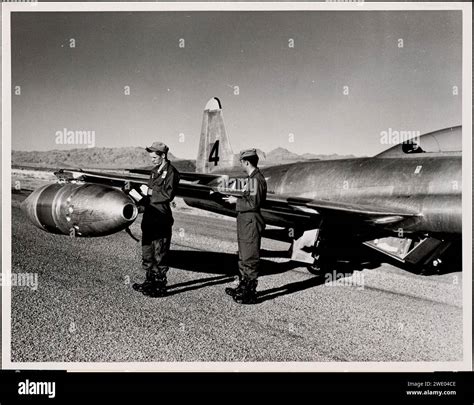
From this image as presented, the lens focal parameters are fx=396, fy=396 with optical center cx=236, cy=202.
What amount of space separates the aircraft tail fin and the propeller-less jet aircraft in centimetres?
341

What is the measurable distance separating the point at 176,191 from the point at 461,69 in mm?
4398

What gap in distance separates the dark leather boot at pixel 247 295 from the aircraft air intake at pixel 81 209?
1677 millimetres

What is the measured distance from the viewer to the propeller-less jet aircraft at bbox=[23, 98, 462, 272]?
502cm

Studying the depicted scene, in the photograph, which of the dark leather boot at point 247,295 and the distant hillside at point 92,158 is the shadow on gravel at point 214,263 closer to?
the dark leather boot at point 247,295

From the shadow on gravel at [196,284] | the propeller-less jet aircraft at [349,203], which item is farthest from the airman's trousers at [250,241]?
the shadow on gravel at [196,284]

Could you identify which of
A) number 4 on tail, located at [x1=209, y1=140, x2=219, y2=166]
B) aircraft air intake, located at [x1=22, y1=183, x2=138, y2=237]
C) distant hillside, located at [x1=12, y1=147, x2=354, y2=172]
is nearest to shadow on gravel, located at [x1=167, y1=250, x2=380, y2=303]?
aircraft air intake, located at [x1=22, y1=183, x2=138, y2=237]

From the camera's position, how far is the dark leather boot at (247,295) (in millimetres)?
5157

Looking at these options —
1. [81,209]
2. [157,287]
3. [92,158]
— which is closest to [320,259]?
[157,287]

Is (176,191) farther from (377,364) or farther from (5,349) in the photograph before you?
(377,364)

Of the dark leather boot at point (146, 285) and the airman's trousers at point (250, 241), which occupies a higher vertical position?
the airman's trousers at point (250, 241)

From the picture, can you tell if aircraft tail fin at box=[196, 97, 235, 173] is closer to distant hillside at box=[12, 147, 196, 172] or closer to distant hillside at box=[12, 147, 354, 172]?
distant hillside at box=[12, 147, 354, 172]

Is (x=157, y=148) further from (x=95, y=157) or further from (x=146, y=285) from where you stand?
(x=95, y=157)

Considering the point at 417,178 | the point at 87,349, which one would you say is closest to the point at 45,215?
the point at 87,349

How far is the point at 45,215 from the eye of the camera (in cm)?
531
